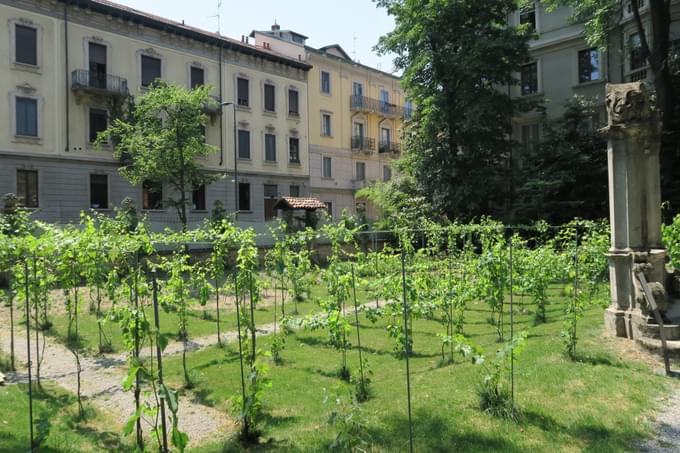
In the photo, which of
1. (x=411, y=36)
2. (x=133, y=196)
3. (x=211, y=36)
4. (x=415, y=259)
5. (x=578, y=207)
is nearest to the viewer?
(x=415, y=259)

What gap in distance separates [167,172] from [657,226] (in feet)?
67.4

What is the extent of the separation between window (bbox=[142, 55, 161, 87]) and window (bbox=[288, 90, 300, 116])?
32.7 feet

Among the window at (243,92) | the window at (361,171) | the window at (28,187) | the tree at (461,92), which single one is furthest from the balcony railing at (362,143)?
the window at (28,187)

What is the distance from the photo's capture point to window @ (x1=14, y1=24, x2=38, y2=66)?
23750mm

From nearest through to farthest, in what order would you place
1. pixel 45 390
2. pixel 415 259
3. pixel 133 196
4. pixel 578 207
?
1. pixel 45 390
2. pixel 415 259
3. pixel 578 207
4. pixel 133 196

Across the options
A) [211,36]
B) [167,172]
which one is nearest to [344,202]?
[211,36]

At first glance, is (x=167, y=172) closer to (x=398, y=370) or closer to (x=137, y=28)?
(x=137, y=28)

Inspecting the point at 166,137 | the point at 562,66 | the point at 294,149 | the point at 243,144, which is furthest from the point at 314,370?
the point at 294,149

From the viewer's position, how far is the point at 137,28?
1104 inches

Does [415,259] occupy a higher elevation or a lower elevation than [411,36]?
lower

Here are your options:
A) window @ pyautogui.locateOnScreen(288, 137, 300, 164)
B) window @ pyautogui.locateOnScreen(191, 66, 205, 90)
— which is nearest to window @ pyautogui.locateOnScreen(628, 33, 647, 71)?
window @ pyautogui.locateOnScreen(288, 137, 300, 164)

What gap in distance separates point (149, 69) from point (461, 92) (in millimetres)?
17748

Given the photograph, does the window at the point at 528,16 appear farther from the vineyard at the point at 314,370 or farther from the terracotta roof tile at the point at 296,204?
the vineyard at the point at 314,370

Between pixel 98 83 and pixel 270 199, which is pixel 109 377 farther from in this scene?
pixel 270 199
